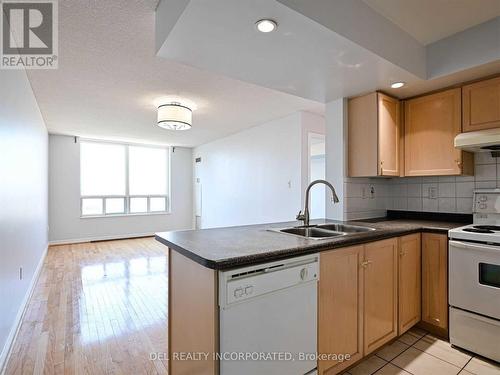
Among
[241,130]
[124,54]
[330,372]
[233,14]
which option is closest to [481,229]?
[330,372]

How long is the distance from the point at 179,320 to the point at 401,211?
261cm

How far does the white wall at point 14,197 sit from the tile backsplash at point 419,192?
290cm

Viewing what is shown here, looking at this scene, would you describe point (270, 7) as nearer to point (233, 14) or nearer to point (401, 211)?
point (233, 14)

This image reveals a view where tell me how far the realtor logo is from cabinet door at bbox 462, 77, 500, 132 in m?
3.25

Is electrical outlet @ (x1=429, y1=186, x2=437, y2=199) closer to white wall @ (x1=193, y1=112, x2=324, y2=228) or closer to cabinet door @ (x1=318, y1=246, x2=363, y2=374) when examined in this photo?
cabinet door @ (x1=318, y1=246, x2=363, y2=374)

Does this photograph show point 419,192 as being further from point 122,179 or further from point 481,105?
point 122,179

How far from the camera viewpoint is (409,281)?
215cm

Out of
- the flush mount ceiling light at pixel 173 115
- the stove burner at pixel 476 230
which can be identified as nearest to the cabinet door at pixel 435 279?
the stove burner at pixel 476 230

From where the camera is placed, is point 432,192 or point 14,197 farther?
point 432,192

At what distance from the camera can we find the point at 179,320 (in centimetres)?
154

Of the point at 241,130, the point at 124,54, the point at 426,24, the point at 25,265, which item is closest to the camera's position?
the point at 426,24

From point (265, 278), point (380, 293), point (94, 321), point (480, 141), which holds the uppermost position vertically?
point (480, 141)

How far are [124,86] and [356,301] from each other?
10.6ft

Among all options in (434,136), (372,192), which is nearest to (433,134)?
(434,136)
